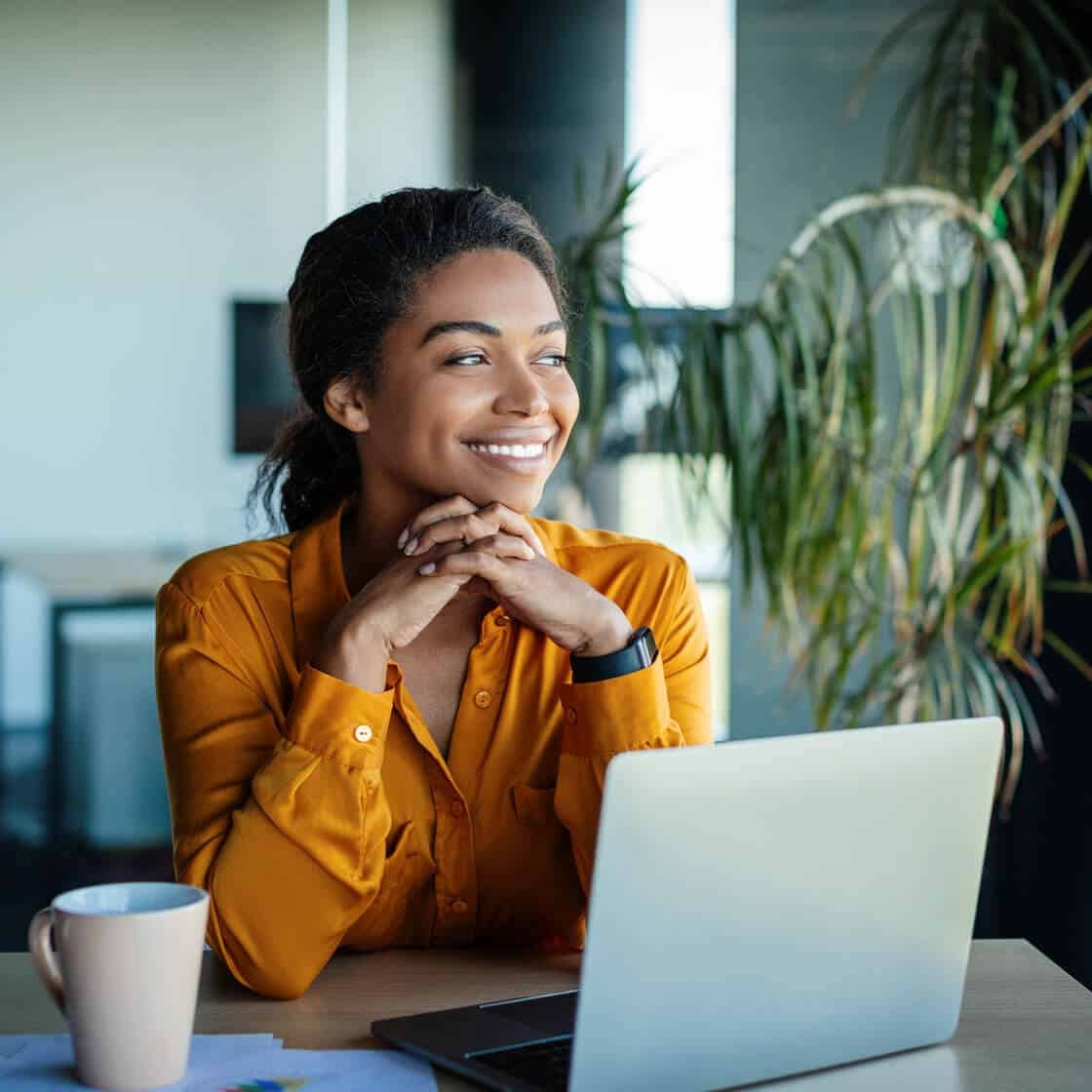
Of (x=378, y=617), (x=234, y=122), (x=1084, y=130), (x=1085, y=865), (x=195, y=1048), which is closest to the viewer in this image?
(x=195, y=1048)

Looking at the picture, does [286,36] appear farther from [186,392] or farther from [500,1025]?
[500,1025]

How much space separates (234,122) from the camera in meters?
3.74

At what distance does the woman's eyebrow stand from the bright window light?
228 centimetres

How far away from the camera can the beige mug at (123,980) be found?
0.97 metres

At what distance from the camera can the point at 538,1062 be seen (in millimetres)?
Answer: 1058

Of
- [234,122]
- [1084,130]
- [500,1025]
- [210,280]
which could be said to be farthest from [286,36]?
[500,1025]

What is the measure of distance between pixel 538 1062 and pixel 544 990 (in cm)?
20

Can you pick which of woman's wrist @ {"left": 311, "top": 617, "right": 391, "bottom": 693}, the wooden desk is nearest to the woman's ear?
woman's wrist @ {"left": 311, "top": 617, "right": 391, "bottom": 693}

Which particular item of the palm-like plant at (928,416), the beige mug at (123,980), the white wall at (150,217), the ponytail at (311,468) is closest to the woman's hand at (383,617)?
the ponytail at (311,468)

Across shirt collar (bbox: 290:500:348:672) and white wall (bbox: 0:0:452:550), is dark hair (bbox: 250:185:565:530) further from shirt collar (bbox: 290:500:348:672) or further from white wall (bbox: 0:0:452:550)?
white wall (bbox: 0:0:452:550)

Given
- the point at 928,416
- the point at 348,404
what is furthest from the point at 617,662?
the point at 928,416

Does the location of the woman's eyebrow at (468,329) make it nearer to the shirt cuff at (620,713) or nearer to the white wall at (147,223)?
the shirt cuff at (620,713)

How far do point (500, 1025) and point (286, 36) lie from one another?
3.16 m

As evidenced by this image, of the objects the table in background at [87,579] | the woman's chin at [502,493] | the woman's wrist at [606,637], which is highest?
the woman's chin at [502,493]
